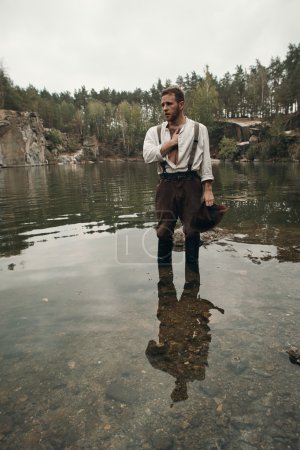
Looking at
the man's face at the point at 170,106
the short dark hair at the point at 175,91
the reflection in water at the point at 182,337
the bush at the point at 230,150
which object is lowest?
the reflection in water at the point at 182,337

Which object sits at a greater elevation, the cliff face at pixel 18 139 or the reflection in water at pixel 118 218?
the cliff face at pixel 18 139

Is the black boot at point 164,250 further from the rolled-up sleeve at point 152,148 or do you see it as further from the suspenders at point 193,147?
the rolled-up sleeve at point 152,148

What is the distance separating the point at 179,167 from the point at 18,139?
255ft

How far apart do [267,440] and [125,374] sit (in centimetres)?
115

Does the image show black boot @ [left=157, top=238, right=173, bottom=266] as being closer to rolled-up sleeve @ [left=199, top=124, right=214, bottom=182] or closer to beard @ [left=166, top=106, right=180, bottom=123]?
rolled-up sleeve @ [left=199, top=124, right=214, bottom=182]

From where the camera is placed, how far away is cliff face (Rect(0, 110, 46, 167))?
2795 inches

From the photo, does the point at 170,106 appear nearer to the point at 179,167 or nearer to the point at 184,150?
the point at 184,150

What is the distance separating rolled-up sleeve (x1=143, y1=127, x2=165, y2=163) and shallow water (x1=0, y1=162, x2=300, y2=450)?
6.05ft

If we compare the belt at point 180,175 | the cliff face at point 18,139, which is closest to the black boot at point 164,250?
the belt at point 180,175

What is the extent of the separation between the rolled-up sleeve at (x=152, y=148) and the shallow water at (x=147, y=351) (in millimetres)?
1844

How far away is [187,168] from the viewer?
450 cm

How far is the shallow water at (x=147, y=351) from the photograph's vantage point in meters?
2.05

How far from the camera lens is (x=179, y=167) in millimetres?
4484

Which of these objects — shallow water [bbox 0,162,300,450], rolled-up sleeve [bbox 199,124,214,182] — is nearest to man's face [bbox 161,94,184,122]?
rolled-up sleeve [bbox 199,124,214,182]
